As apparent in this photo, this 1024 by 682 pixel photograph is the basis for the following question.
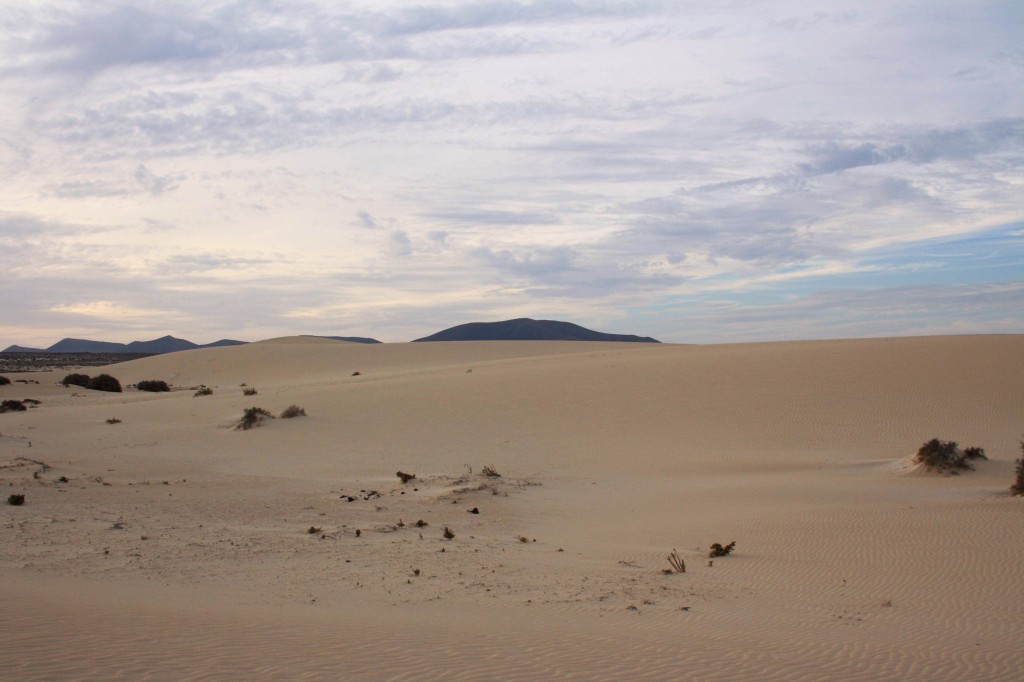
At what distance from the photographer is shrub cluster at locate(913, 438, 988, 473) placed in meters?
15.1

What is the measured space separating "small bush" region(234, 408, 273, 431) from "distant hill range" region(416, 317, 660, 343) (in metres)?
111

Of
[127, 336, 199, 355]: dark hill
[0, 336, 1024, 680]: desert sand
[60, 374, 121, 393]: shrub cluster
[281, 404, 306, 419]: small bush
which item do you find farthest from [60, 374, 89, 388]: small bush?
[127, 336, 199, 355]: dark hill

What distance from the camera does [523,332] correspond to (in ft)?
448

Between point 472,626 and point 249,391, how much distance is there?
2354cm

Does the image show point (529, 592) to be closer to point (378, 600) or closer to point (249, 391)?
point (378, 600)

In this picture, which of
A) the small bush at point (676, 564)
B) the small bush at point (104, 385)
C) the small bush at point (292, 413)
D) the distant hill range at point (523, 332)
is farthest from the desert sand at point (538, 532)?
the distant hill range at point (523, 332)

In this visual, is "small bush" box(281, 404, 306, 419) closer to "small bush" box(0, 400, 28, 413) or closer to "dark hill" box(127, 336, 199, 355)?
"small bush" box(0, 400, 28, 413)

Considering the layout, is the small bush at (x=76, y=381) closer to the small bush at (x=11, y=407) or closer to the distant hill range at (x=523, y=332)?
the small bush at (x=11, y=407)

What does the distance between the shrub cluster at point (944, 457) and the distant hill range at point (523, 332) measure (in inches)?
4582

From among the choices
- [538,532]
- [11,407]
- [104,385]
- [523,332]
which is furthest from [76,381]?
[523,332]

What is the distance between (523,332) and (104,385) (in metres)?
103

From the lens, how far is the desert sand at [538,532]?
6.11 m

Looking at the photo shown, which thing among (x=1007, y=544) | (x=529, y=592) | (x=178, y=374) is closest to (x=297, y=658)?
(x=529, y=592)

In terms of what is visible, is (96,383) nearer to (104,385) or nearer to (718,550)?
(104,385)
